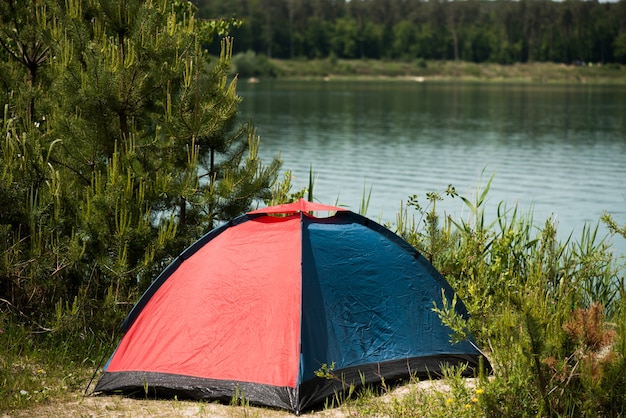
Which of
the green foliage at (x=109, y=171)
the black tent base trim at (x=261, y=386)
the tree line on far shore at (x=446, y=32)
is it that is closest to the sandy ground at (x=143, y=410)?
the black tent base trim at (x=261, y=386)

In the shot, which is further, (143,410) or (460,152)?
(460,152)

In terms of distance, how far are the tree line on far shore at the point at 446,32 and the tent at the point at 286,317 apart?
123575mm

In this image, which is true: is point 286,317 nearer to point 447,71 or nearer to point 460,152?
point 460,152

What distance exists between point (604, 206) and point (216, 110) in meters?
14.7

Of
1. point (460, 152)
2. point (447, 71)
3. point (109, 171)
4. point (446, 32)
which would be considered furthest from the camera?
point (446, 32)

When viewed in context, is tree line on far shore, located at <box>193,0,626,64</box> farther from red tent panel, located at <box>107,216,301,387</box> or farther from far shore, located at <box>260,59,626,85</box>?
red tent panel, located at <box>107,216,301,387</box>

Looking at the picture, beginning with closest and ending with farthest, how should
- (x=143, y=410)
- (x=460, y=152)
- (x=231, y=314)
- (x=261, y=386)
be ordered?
(x=143, y=410), (x=261, y=386), (x=231, y=314), (x=460, y=152)

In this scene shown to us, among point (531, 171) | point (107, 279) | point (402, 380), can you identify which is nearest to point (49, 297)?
point (107, 279)

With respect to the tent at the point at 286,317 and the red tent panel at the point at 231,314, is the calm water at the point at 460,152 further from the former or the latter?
the red tent panel at the point at 231,314

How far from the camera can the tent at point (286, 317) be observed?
581 centimetres

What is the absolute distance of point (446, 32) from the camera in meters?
145

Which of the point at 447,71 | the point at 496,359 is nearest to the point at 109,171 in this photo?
the point at 496,359

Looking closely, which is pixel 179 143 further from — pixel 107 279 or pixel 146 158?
pixel 107 279

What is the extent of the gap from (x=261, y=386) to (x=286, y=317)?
0.51 meters
